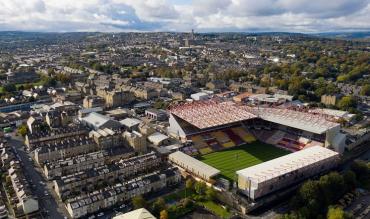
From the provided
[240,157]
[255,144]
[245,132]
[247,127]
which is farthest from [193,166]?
[247,127]

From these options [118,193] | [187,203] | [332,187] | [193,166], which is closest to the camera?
[187,203]

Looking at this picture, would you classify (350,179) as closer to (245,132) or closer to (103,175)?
(245,132)

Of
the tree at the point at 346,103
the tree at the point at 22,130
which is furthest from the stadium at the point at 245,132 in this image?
the tree at the point at 22,130

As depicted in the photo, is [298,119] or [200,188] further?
[298,119]

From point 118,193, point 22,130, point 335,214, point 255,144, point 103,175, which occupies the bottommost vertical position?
point 255,144

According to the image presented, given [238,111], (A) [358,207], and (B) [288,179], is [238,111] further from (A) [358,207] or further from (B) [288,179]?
(A) [358,207]

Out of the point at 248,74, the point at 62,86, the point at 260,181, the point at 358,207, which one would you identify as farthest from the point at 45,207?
the point at 248,74
